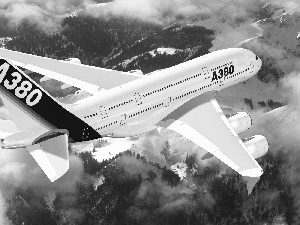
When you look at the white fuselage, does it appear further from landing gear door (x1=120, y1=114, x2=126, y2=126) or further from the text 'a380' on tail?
the text 'a380' on tail

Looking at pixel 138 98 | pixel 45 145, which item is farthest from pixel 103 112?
pixel 45 145

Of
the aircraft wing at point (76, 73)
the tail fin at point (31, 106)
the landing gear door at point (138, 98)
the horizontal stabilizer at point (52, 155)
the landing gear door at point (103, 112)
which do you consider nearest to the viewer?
the tail fin at point (31, 106)

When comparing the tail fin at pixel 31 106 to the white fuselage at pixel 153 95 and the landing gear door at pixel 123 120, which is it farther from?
the landing gear door at pixel 123 120

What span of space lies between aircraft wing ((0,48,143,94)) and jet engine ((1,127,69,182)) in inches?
684

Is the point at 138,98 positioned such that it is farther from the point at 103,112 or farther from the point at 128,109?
the point at 103,112

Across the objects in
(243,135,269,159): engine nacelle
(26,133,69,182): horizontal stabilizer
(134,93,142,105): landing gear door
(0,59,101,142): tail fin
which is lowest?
(243,135,269,159): engine nacelle

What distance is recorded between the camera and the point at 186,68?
6550 centimetres

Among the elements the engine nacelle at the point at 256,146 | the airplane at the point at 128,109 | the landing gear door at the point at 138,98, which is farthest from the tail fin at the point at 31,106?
the engine nacelle at the point at 256,146

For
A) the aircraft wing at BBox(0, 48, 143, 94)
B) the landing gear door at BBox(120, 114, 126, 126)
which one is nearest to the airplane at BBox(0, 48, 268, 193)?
the aircraft wing at BBox(0, 48, 143, 94)

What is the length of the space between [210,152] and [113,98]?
12.8 m

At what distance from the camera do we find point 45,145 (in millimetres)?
51000

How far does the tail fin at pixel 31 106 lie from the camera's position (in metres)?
46.3

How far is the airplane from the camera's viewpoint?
49.5m

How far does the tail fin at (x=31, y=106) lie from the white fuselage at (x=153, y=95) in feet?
7.08
